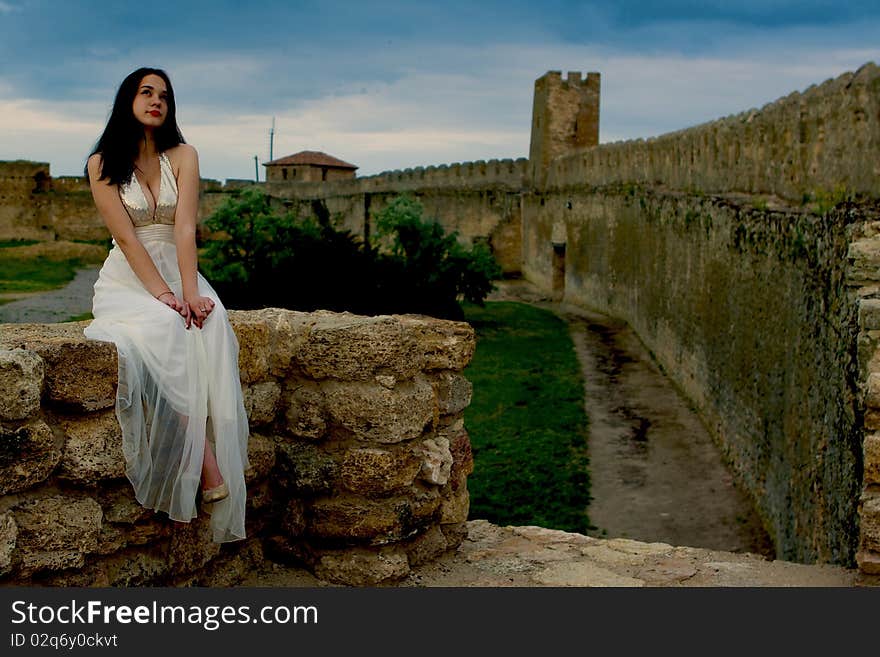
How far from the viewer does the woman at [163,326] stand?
10.5ft

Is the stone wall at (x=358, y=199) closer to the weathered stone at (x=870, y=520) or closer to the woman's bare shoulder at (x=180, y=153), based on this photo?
the woman's bare shoulder at (x=180, y=153)

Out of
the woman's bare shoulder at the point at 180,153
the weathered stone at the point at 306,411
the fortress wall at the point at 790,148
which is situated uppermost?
the fortress wall at the point at 790,148

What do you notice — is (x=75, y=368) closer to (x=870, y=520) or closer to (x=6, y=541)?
(x=6, y=541)

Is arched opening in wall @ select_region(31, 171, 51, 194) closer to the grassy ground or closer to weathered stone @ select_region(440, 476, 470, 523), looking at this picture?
the grassy ground

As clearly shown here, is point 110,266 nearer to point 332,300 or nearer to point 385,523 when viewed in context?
point 385,523

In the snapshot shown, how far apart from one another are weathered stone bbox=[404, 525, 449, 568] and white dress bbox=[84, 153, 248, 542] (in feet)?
2.79

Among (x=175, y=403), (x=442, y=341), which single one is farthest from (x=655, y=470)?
(x=175, y=403)

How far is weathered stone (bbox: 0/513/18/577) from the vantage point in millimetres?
2807

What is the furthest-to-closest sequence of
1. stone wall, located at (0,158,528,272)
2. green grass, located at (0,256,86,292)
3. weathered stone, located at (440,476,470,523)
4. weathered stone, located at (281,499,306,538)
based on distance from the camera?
stone wall, located at (0,158,528,272) → green grass, located at (0,256,86,292) → weathered stone, located at (440,476,470,523) → weathered stone, located at (281,499,306,538)

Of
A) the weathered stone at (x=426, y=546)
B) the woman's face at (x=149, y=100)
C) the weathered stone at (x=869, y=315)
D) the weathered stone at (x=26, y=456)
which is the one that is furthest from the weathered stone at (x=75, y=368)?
the weathered stone at (x=869, y=315)

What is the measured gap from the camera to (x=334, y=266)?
1212cm

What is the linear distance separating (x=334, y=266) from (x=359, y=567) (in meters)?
8.55

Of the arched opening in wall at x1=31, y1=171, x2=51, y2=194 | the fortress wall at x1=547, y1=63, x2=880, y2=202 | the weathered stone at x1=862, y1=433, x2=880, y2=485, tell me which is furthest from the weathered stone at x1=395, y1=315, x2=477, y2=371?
the arched opening in wall at x1=31, y1=171, x2=51, y2=194

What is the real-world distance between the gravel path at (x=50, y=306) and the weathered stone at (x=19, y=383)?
15.6 meters
